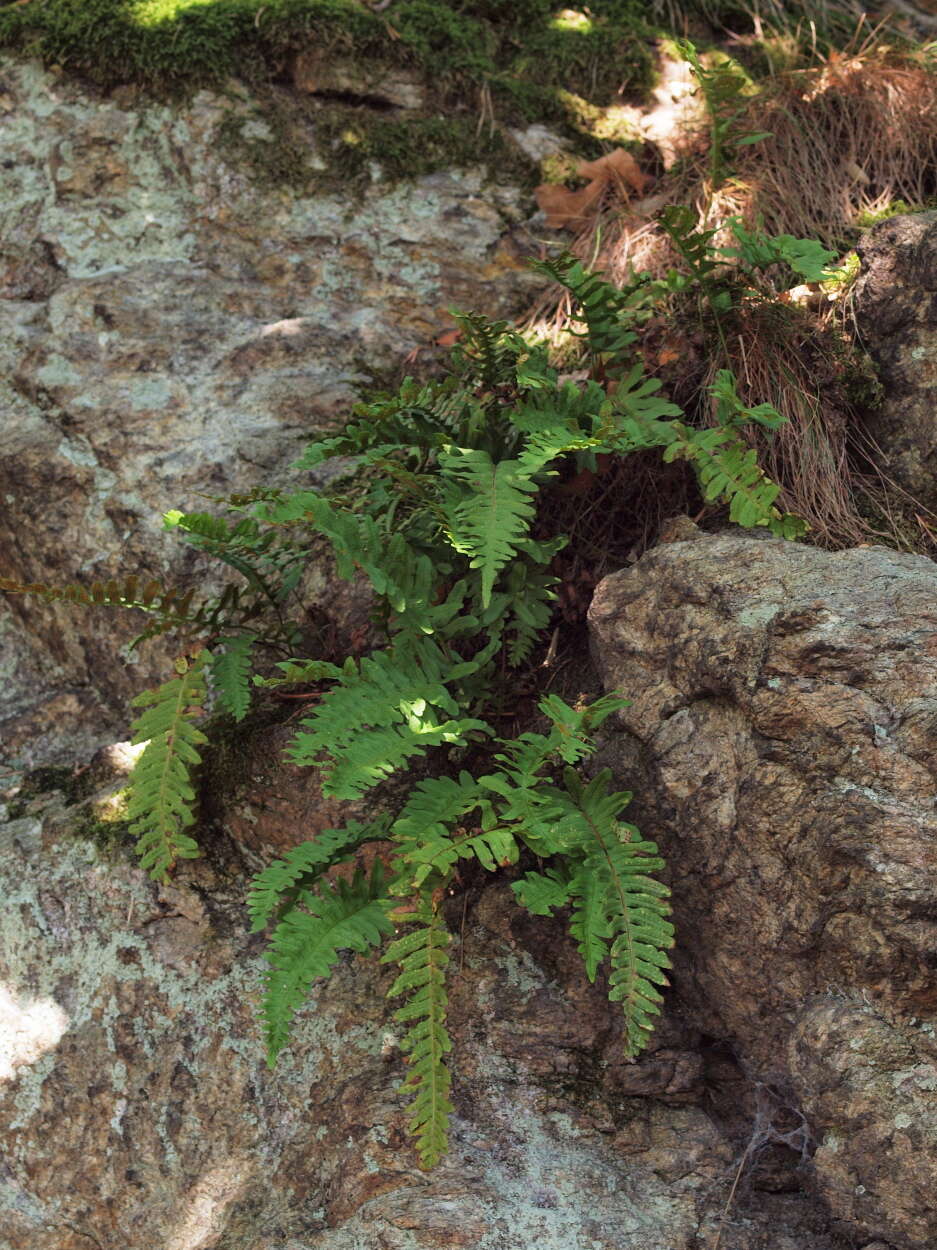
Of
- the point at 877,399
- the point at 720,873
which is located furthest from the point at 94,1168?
the point at 877,399

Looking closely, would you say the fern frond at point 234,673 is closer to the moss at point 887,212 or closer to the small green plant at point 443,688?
the small green plant at point 443,688

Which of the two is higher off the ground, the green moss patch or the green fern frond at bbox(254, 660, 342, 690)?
the green moss patch

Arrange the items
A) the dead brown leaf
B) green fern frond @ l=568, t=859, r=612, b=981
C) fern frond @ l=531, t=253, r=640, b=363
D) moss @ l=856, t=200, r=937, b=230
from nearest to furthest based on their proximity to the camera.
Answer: green fern frond @ l=568, t=859, r=612, b=981
fern frond @ l=531, t=253, r=640, b=363
moss @ l=856, t=200, r=937, b=230
the dead brown leaf

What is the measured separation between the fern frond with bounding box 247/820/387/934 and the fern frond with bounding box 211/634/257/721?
0.52 m

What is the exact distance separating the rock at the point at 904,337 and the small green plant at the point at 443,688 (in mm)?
515

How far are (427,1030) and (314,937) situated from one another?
1.24ft

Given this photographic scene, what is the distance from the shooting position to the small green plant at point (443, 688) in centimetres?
275

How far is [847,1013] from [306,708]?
1.85 metres

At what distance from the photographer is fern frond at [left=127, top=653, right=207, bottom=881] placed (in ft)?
10.3

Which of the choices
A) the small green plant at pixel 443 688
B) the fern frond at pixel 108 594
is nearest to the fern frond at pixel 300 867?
the small green plant at pixel 443 688

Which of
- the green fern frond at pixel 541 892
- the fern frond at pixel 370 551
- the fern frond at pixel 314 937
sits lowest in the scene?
the fern frond at pixel 314 937

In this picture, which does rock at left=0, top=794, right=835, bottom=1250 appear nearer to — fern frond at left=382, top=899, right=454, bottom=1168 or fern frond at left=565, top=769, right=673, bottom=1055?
fern frond at left=382, top=899, right=454, bottom=1168

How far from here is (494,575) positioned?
2885 millimetres

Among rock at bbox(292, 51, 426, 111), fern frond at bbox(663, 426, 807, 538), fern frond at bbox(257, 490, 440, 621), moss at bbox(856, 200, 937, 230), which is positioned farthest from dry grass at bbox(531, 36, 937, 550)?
fern frond at bbox(257, 490, 440, 621)
